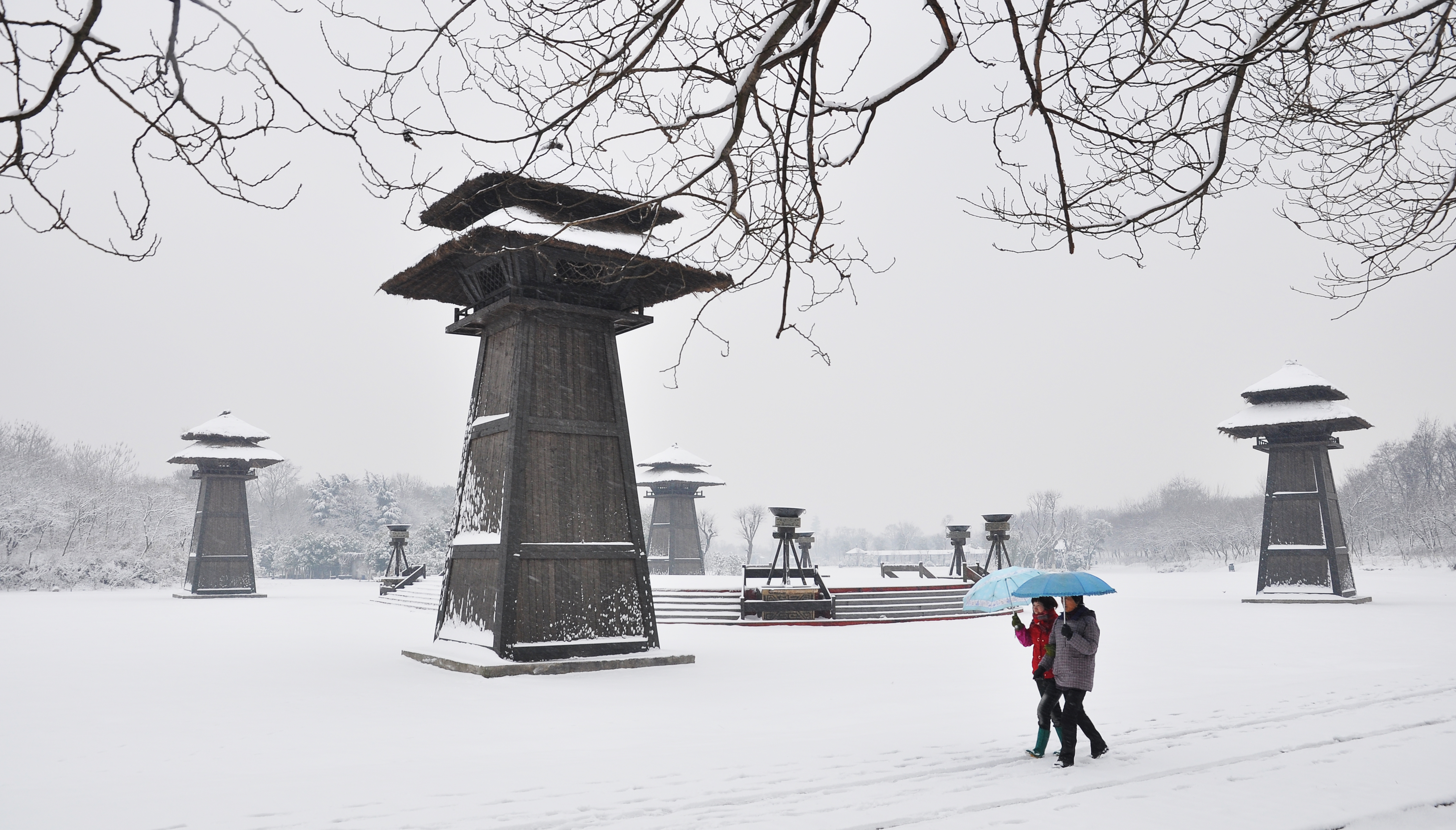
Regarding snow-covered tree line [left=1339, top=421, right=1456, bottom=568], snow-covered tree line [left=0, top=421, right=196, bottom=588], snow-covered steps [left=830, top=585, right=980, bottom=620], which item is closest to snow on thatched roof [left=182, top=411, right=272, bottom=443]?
snow-covered tree line [left=0, top=421, right=196, bottom=588]

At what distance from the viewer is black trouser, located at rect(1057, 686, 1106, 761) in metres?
6.69

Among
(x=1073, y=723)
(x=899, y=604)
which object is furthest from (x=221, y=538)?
(x=1073, y=723)

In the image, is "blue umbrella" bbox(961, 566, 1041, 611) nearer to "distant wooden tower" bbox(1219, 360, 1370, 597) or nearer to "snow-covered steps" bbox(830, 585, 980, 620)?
"snow-covered steps" bbox(830, 585, 980, 620)

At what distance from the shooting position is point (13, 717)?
8.70m

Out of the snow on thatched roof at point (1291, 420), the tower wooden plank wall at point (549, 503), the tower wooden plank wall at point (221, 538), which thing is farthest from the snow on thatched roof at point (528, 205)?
the tower wooden plank wall at point (221, 538)

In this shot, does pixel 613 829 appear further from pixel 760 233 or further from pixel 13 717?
pixel 13 717

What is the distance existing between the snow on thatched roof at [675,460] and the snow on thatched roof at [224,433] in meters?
13.5

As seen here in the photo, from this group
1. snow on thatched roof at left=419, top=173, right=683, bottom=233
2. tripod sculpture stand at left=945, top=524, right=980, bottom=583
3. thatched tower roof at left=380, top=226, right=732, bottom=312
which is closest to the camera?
thatched tower roof at left=380, top=226, right=732, bottom=312

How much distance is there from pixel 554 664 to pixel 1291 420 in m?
21.4

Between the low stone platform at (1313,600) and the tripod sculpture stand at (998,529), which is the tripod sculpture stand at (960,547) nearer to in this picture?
the tripod sculpture stand at (998,529)

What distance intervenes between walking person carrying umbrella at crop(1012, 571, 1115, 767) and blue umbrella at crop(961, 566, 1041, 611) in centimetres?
29

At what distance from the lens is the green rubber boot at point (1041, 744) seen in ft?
22.7

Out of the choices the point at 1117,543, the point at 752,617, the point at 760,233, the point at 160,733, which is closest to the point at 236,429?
the point at 752,617

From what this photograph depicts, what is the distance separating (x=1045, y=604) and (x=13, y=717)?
9364 millimetres
